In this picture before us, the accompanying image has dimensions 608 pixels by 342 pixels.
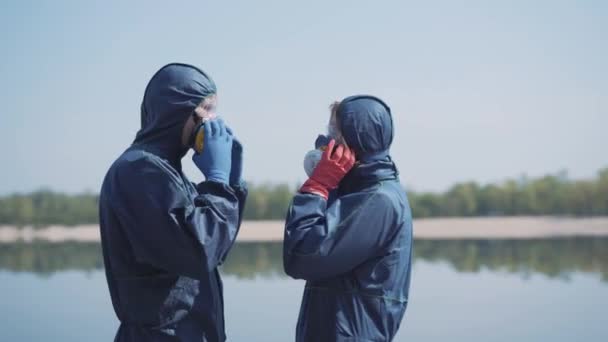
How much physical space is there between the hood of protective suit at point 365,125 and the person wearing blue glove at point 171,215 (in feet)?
1.53

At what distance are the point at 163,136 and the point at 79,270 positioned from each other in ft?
94.4

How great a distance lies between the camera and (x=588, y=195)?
3381 centimetres

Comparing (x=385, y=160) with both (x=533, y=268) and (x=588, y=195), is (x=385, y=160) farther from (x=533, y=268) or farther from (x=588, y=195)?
(x=588, y=195)

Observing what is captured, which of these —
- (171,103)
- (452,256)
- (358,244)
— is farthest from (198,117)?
(452,256)

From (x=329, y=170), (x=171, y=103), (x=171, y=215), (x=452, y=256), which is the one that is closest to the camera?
(x=171, y=215)

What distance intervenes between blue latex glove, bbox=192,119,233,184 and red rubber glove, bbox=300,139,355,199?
0.37 m

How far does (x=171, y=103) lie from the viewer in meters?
3.02

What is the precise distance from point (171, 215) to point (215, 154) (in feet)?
0.91

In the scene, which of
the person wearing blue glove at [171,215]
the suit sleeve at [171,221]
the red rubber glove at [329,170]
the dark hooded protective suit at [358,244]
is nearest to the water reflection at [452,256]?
the dark hooded protective suit at [358,244]

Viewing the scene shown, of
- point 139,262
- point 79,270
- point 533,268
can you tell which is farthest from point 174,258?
point 79,270

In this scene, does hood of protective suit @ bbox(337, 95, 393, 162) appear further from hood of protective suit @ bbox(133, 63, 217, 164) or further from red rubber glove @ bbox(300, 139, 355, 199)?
hood of protective suit @ bbox(133, 63, 217, 164)

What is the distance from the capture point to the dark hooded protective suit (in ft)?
10.0

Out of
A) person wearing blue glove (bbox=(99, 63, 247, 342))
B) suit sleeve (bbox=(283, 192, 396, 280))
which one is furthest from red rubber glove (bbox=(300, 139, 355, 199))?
person wearing blue glove (bbox=(99, 63, 247, 342))

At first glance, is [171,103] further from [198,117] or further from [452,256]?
[452,256]
